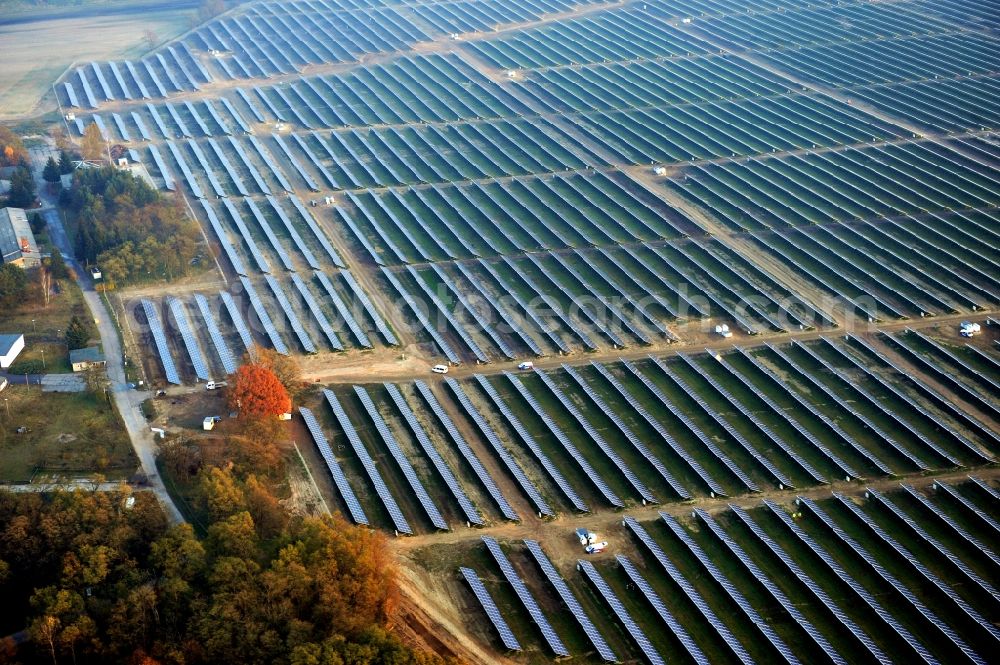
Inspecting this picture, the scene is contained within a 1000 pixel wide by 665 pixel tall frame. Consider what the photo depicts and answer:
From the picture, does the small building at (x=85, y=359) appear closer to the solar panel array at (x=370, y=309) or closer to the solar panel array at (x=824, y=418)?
the solar panel array at (x=370, y=309)

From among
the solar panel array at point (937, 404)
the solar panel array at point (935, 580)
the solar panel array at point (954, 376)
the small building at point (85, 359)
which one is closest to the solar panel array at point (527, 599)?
the solar panel array at point (935, 580)

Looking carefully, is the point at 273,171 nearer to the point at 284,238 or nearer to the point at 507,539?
the point at 284,238

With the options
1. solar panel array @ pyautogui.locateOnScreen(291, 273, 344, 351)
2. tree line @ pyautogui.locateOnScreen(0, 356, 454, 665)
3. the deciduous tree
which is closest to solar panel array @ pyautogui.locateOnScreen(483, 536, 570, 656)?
tree line @ pyautogui.locateOnScreen(0, 356, 454, 665)

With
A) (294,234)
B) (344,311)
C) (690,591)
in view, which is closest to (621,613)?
(690,591)

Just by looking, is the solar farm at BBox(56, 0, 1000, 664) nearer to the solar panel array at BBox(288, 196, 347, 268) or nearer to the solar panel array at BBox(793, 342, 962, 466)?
the solar panel array at BBox(793, 342, 962, 466)

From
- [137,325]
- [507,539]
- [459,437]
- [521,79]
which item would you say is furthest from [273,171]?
[507,539]

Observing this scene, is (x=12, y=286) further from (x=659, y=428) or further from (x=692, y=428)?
(x=692, y=428)
